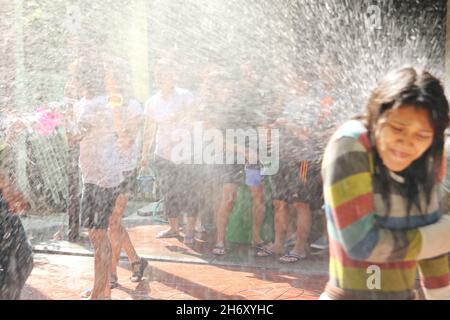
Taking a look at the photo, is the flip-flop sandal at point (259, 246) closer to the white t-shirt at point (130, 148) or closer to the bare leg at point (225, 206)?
the bare leg at point (225, 206)

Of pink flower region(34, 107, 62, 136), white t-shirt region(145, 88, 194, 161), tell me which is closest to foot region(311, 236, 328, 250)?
white t-shirt region(145, 88, 194, 161)

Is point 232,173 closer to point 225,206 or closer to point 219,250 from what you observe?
point 225,206

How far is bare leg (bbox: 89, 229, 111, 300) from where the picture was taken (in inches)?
143

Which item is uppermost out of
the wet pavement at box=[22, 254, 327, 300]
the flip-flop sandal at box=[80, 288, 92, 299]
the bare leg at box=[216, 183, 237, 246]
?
the bare leg at box=[216, 183, 237, 246]

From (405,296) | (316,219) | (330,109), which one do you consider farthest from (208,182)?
(405,296)

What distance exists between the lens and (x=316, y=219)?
528cm

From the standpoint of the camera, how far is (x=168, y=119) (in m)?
5.31

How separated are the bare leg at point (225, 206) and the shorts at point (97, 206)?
1739 millimetres

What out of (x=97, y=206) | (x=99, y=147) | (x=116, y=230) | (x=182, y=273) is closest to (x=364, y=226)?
(x=97, y=206)

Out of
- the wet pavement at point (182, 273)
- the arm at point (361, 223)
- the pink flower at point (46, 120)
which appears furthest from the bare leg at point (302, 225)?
the arm at point (361, 223)

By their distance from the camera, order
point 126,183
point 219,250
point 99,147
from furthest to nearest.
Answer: point 219,250 < point 126,183 < point 99,147
